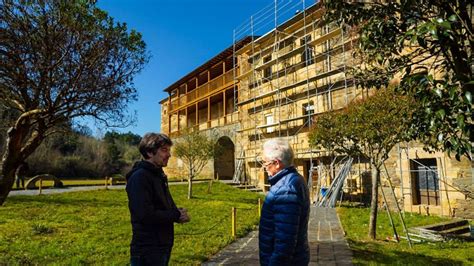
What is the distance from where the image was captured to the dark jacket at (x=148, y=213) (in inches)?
105

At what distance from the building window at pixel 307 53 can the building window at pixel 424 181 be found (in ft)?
23.8

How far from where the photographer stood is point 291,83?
62.5ft

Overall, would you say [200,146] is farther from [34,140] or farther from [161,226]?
[161,226]

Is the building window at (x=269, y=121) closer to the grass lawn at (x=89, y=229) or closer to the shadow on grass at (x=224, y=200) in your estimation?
the shadow on grass at (x=224, y=200)

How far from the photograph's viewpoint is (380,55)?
3.34m

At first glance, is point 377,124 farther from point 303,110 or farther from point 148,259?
point 303,110

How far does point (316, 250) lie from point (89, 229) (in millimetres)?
6179

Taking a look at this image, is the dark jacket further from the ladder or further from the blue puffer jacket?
the ladder

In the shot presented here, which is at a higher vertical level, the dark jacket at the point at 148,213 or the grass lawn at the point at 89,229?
the dark jacket at the point at 148,213

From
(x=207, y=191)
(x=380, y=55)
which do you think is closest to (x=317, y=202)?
(x=207, y=191)

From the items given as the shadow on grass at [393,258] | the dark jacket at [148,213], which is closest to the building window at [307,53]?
the shadow on grass at [393,258]

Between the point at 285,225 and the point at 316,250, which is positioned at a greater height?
the point at 285,225

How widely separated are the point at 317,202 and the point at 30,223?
10.8 metres

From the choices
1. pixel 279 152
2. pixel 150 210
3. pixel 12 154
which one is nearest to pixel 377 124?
pixel 279 152
